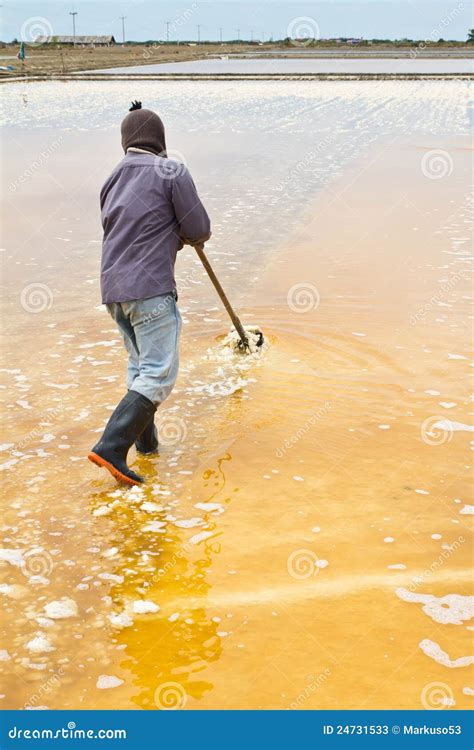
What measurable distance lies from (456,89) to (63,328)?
100 ft

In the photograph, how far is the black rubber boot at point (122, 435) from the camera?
13.4 ft

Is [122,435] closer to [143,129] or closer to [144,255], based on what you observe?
[144,255]

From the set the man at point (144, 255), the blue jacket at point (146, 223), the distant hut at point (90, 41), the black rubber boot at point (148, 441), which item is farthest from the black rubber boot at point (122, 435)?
the distant hut at point (90, 41)

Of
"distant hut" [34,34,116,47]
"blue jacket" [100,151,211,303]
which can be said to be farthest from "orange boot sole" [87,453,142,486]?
"distant hut" [34,34,116,47]

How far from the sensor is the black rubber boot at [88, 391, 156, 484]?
4082 mm

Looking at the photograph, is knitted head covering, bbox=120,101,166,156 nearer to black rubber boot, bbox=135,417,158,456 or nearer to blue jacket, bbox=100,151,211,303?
blue jacket, bbox=100,151,211,303

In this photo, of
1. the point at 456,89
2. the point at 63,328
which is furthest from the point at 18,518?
the point at 456,89

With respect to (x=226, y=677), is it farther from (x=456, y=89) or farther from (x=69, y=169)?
(x=456, y=89)

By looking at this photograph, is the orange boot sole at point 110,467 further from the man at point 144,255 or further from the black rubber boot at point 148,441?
the black rubber boot at point 148,441

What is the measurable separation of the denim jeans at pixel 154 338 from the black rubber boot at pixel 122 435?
0.06 metres

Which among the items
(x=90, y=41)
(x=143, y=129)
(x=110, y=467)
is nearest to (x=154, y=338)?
(x=110, y=467)

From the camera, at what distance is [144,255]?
163 inches

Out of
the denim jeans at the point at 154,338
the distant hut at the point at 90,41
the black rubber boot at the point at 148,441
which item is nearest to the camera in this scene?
the denim jeans at the point at 154,338
